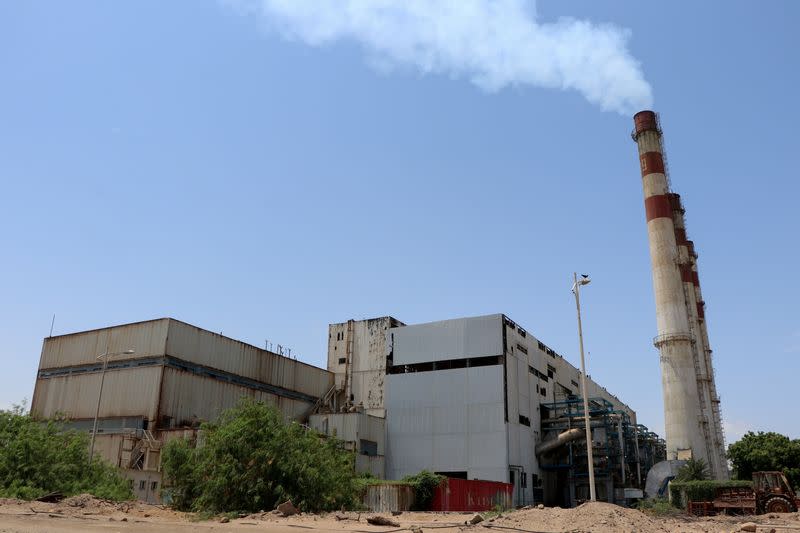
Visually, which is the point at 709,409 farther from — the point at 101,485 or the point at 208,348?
the point at 101,485

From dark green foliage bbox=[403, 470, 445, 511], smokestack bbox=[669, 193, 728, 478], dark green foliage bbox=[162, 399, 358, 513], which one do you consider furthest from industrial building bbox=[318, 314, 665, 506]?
dark green foliage bbox=[162, 399, 358, 513]

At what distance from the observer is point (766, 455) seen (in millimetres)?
56812

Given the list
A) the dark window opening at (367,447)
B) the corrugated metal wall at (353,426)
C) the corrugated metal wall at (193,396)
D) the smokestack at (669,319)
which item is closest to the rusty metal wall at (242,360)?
the corrugated metal wall at (193,396)

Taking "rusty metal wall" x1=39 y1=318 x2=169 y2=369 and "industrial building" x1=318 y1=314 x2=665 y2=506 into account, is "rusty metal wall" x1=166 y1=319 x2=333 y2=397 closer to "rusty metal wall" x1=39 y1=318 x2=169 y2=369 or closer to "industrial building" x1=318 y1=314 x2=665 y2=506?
"rusty metal wall" x1=39 y1=318 x2=169 y2=369

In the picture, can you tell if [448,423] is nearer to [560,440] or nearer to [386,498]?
[560,440]

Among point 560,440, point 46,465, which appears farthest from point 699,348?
point 46,465

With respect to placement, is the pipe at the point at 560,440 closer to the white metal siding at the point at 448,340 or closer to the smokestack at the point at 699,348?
the white metal siding at the point at 448,340

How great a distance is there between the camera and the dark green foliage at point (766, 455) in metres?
56.2

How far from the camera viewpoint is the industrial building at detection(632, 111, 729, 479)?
2051 inches

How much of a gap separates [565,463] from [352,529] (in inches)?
1690

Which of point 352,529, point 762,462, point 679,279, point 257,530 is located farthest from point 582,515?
point 762,462

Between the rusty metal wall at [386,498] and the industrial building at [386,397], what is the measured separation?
14.4 metres

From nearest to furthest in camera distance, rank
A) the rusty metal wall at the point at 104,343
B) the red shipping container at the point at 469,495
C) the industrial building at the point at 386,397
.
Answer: the red shipping container at the point at 469,495 < the industrial building at the point at 386,397 < the rusty metal wall at the point at 104,343

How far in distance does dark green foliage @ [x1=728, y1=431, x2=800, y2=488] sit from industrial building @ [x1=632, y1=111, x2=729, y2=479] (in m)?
1.69
